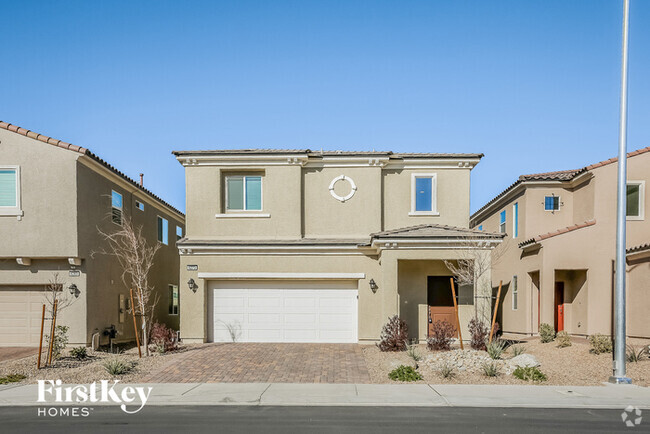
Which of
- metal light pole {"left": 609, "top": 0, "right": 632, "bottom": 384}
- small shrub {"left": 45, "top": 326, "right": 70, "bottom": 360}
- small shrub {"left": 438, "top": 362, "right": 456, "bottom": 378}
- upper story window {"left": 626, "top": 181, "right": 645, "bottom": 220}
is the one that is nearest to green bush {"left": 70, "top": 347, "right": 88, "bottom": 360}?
small shrub {"left": 45, "top": 326, "right": 70, "bottom": 360}

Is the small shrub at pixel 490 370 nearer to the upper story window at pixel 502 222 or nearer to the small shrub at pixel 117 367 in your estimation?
the small shrub at pixel 117 367

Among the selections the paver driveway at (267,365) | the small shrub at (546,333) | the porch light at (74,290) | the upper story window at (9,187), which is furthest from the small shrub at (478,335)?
the upper story window at (9,187)

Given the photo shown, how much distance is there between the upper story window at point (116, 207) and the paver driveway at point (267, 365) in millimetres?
6464

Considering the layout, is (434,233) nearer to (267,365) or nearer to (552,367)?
(552,367)

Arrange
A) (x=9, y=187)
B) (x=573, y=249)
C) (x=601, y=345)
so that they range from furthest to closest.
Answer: (x=573, y=249)
(x=9, y=187)
(x=601, y=345)

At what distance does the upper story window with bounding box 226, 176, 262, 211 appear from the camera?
19031 mm

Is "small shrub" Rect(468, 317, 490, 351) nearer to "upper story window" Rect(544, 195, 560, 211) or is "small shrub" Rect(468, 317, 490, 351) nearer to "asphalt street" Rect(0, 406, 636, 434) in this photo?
"asphalt street" Rect(0, 406, 636, 434)

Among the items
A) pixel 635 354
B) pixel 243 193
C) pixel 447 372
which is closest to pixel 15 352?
pixel 243 193

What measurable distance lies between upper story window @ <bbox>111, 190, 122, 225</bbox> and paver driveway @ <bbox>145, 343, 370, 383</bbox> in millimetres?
6464

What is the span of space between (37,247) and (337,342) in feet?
34.6

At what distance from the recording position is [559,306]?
20297 mm

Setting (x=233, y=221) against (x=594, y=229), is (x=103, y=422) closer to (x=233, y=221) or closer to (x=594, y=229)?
(x=233, y=221)

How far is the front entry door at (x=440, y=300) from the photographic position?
1853 centimetres

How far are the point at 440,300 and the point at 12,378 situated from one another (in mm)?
13568
